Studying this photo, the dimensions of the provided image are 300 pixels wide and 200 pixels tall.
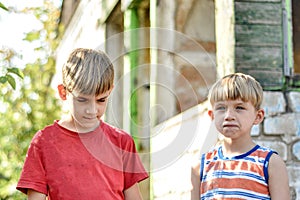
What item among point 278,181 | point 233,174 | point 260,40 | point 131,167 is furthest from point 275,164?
point 260,40

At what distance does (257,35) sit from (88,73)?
7.29ft

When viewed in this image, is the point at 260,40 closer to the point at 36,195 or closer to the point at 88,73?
the point at 88,73

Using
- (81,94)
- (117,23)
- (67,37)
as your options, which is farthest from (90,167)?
(67,37)

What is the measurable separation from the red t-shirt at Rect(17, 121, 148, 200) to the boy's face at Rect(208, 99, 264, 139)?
440mm

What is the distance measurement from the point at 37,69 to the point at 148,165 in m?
1.37

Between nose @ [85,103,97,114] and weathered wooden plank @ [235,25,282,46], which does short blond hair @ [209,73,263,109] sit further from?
weathered wooden plank @ [235,25,282,46]

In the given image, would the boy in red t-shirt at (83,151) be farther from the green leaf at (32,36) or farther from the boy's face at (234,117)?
the green leaf at (32,36)

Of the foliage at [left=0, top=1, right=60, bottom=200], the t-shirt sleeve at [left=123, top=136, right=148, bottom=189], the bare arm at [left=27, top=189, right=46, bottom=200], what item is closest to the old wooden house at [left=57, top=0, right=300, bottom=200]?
the foliage at [left=0, top=1, right=60, bottom=200]

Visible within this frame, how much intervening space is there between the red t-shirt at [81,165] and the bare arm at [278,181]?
552mm

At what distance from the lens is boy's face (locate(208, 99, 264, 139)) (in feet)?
10.3

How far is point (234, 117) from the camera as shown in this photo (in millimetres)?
3154

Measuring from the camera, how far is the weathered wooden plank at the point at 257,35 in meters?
4.76

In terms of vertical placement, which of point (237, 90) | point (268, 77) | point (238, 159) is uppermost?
point (268, 77)

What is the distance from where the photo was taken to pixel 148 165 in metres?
6.87
